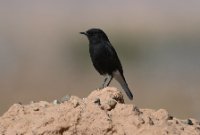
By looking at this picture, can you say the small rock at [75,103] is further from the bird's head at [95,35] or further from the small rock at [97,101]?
the bird's head at [95,35]

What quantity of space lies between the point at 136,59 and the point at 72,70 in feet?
16.1

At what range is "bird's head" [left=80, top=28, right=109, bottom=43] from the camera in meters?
12.5

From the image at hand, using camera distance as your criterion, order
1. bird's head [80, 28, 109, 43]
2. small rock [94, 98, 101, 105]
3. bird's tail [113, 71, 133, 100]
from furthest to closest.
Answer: bird's tail [113, 71, 133, 100], bird's head [80, 28, 109, 43], small rock [94, 98, 101, 105]

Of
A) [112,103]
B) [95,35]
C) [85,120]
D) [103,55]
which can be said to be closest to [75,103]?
[85,120]

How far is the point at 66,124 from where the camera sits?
24.4 ft

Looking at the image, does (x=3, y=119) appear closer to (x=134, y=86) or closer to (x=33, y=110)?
(x=33, y=110)

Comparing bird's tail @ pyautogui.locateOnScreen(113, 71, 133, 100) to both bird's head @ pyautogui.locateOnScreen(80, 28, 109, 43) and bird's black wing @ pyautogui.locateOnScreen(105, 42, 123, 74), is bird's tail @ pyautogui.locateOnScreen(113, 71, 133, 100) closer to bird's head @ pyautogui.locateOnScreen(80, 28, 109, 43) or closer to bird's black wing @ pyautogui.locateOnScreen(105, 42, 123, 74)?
bird's black wing @ pyautogui.locateOnScreen(105, 42, 123, 74)

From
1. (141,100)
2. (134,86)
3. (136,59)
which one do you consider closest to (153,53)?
(136,59)

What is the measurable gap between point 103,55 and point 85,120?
18.2ft

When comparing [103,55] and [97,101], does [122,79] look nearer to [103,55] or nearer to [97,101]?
[103,55]

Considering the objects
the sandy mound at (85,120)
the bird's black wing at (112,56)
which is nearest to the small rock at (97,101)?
the sandy mound at (85,120)

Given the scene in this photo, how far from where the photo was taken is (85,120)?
24.6ft

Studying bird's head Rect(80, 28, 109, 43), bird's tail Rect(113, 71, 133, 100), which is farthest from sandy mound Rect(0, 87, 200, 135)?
bird's tail Rect(113, 71, 133, 100)

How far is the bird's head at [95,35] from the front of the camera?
12488 millimetres
